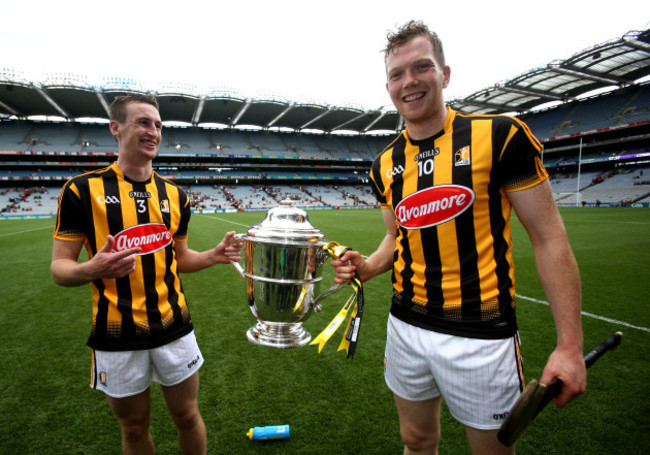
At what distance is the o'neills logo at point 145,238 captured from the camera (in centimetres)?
158

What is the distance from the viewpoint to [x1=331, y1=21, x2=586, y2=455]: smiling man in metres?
1.11

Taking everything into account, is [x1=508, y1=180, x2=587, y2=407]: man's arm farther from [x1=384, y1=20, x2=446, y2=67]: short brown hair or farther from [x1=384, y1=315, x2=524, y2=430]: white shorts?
[x1=384, y1=20, x2=446, y2=67]: short brown hair

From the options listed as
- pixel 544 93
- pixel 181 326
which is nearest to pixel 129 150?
pixel 181 326

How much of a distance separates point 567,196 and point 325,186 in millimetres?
28908

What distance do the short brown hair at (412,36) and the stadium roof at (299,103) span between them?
30680mm

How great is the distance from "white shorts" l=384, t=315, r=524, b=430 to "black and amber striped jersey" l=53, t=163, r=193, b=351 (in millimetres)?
1196

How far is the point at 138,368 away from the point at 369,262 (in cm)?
121

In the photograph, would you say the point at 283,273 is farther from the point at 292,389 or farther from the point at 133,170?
the point at 292,389

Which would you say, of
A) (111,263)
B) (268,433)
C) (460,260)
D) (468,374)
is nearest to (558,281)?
(460,260)

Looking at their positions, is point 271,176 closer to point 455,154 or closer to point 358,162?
point 358,162

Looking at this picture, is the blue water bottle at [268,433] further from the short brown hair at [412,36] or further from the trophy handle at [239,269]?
the short brown hair at [412,36]

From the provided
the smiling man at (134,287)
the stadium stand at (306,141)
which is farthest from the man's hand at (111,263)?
the stadium stand at (306,141)

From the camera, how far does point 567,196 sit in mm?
31078

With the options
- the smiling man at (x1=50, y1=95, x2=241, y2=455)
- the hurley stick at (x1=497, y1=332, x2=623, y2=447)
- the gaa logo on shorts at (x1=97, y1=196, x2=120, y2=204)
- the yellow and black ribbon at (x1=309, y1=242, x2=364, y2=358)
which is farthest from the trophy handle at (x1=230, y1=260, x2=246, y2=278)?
the hurley stick at (x1=497, y1=332, x2=623, y2=447)
